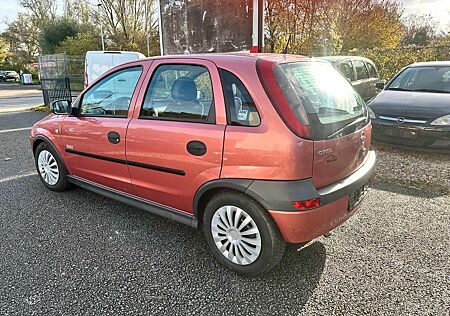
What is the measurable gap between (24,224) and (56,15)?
3922cm

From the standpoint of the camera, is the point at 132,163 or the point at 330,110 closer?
the point at 330,110

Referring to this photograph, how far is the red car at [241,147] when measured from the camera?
2.24m

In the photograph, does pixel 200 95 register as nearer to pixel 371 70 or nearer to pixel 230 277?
pixel 230 277

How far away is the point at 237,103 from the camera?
241 centimetres

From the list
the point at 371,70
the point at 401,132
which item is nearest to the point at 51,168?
the point at 401,132

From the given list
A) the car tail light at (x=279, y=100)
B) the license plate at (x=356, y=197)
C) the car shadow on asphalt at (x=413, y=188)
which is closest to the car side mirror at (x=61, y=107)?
the car tail light at (x=279, y=100)

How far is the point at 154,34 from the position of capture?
89.5 feet

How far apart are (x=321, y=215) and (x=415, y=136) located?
151 inches

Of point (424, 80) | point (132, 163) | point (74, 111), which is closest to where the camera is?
point (132, 163)

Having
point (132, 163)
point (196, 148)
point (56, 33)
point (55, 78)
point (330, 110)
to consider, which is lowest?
point (132, 163)

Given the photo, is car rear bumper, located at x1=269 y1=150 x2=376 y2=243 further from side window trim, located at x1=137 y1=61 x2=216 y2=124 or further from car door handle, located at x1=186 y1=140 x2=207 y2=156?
side window trim, located at x1=137 y1=61 x2=216 y2=124

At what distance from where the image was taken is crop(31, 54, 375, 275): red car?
224cm

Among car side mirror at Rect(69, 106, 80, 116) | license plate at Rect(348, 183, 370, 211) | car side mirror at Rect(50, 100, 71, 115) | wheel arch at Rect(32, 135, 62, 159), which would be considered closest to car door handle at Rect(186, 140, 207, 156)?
license plate at Rect(348, 183, 370, 211)

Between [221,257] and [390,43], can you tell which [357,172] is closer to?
[221,257]
